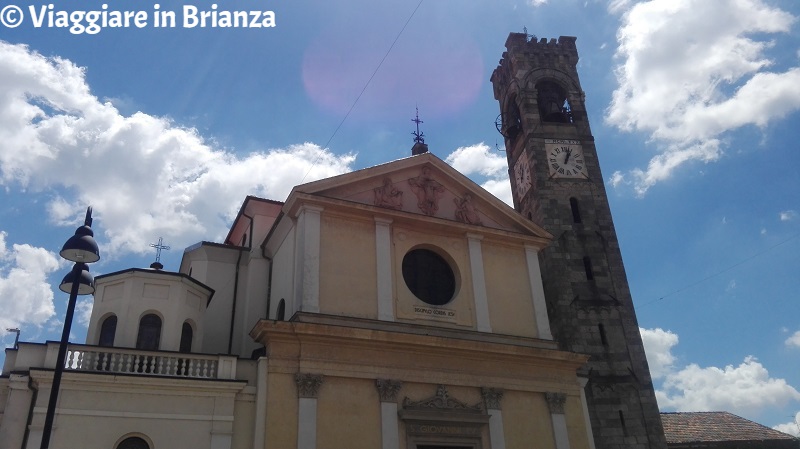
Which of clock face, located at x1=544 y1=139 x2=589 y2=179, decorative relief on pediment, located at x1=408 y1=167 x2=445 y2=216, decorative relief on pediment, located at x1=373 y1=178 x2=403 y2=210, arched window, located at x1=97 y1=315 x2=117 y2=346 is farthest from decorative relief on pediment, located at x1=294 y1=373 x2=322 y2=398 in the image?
clock face, located at x1=544 y1=139 x2=589 y2=179

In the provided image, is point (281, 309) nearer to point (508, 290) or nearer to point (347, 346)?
point (347, 346)

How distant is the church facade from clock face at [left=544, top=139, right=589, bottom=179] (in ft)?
20.0

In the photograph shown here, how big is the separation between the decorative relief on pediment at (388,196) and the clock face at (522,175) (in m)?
8.60

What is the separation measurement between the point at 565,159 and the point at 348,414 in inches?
568

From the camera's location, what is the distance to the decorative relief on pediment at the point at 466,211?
17172mm

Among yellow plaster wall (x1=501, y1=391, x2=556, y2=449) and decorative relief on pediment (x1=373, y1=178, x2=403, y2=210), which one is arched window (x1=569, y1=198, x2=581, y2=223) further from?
yellow plaster wall (x1=501, y1=391, x2=556, y2=449)

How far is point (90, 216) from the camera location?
935 centimetres

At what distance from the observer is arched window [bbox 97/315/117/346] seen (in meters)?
14.4

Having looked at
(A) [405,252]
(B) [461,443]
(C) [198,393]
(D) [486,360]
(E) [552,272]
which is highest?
(E) [552,272]

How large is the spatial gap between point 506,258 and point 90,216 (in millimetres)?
11124

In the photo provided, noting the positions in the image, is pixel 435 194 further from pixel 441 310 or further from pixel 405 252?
pixel 441 310

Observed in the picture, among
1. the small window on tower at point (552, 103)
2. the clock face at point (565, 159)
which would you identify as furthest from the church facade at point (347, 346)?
the small window on tower at point (552, 103)

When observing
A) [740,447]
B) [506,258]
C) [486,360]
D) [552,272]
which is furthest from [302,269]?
[740,447]

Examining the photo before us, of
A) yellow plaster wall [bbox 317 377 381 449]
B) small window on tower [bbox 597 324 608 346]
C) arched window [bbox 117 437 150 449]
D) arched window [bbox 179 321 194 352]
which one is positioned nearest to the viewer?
arched window [bbox 117 437 150 449]
